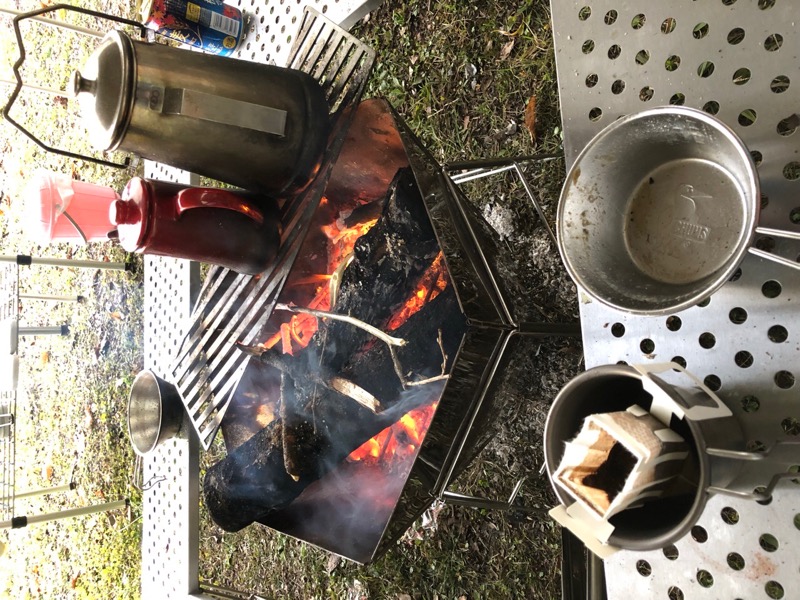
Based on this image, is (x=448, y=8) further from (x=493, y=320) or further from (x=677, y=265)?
(x=677, y=265)

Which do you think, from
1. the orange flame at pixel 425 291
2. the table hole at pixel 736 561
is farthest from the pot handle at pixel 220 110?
the table hole at pixel 736 561

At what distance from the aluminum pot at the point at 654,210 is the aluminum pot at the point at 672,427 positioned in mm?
92

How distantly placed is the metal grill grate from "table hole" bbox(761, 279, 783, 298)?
0.78 metres

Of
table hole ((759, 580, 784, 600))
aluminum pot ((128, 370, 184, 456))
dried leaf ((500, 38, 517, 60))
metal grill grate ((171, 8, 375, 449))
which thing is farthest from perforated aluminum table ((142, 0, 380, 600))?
table hole ((759, 580, 784, 600))

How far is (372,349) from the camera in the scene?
1149 millimetres

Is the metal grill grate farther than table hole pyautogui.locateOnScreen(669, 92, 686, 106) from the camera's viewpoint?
Yes

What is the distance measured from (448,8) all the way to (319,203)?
679 millimetres

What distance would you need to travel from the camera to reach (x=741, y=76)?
2.47ft

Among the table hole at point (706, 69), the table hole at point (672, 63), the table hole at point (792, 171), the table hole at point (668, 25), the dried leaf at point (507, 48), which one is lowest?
the table hole at point (792, 171)

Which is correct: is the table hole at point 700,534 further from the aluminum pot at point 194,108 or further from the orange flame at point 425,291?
the aluminum pot at point 194,108

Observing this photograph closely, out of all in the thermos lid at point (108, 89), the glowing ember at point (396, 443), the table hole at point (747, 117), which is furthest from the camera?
A: the glowing ember at point (396, 443)

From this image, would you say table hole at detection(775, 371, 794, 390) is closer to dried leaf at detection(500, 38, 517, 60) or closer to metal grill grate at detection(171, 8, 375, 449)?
metal grill grate at detection(171, 8, 375, 449)

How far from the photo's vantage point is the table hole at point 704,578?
2.58 feet

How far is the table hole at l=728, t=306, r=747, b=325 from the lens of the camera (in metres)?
0.76
